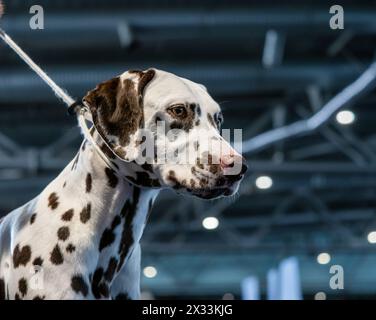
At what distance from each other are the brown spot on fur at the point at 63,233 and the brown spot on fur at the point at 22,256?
0.24ft

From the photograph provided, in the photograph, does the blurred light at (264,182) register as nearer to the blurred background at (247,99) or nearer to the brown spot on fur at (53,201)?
the blurred background at (247,99)

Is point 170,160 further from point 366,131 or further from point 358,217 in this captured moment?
point 358,217

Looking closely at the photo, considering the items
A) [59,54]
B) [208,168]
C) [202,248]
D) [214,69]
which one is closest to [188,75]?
[214,69]

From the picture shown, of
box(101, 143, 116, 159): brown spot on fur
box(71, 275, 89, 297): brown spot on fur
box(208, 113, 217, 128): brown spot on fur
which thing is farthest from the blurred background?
box(71, 275, 89, 297): brown spot on fur

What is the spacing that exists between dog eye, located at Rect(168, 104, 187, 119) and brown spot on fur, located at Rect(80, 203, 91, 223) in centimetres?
27

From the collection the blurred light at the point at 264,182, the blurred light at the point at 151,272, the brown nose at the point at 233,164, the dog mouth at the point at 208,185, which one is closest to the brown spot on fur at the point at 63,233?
the dog mouth at the point at 208,185

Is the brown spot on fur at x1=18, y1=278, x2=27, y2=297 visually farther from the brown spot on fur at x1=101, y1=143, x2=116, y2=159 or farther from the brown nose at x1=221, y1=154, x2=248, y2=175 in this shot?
the brown nose at x1=221, y1=154, x2=248, y2=175

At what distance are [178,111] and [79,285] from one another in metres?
0.42

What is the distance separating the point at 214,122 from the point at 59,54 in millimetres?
3061

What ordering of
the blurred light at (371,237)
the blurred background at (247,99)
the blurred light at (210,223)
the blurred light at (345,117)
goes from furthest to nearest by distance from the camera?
the blurred light at (371,237), the blurred light at (210,223), the blurred light at (345,117), the blurred background at (247,99)

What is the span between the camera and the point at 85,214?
161 cm

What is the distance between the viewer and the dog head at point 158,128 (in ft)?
5.08

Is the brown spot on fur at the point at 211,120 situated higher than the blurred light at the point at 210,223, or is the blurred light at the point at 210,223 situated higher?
the blurred light at the point at 210,223

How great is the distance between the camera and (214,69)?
17.7 ft
